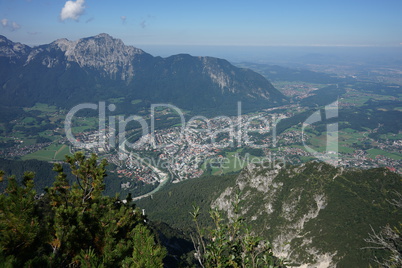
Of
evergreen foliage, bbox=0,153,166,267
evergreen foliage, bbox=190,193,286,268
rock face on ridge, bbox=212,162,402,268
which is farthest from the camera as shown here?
rock face on ridge, bbox=212,162,402,268

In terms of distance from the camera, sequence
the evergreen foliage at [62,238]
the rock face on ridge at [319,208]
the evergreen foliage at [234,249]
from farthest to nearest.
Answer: the rock face on ridge at [319,208] → the evergreen foliage at [234,249] → the evergreen foliage at [62,238]

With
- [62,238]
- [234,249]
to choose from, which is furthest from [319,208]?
[62,238]

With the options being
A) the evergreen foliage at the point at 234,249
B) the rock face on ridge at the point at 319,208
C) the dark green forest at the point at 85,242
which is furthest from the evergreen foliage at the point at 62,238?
the rock face on ridge at the point at 319,208

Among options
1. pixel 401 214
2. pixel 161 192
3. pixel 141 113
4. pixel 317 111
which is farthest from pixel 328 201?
pixel 141 113

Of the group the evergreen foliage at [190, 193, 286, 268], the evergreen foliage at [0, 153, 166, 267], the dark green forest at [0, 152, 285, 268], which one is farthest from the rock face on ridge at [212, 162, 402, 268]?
the evergreen foliage at [190, 193, 286, 268]

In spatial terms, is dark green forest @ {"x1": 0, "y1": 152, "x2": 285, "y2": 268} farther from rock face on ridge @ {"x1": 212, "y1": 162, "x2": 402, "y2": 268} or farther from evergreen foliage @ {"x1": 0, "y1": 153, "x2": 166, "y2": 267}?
rock face on ridge @ {"x1": 212, "y1": 162, "x2": 402, "y2": 268}

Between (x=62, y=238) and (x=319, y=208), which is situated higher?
(x=62, y=238)

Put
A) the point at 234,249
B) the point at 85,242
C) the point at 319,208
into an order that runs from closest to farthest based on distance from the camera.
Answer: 1. the point at 234,249
2. the point at 85,242
3. the point at 319,208

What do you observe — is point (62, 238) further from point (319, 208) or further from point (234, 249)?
point (319, 208)

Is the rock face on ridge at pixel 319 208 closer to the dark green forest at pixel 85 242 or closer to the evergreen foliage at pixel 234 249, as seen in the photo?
the dark green forest at pixel 85 242

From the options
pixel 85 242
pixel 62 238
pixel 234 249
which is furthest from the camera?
pixel 85 242

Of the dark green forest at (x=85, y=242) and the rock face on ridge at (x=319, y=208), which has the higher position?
the dark green forest at (x=85, y=242)

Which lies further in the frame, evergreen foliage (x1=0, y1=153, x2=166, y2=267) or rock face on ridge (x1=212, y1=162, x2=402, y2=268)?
rock face on ridge (x1=212, y1=162, x2=402, y2=268)
